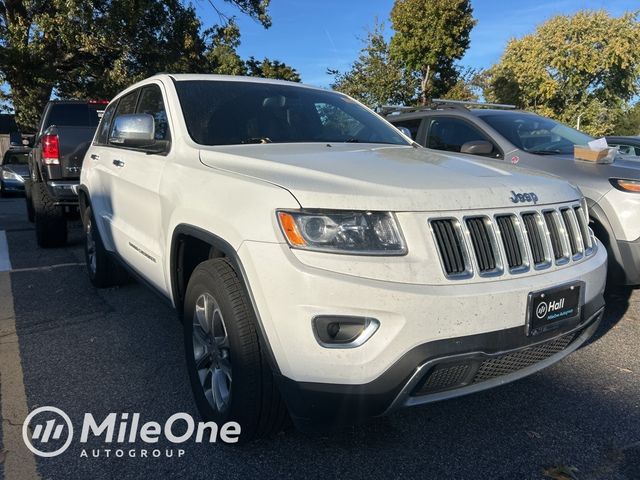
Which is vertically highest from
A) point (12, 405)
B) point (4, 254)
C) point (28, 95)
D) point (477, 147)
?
point (28, 95)

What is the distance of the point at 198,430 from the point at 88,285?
10.3 ft

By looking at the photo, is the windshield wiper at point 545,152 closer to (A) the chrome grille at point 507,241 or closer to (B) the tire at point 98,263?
(A) the chrome grille at point 507,241

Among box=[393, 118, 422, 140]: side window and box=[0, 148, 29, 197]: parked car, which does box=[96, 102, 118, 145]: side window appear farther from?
box=[0, 148, 29, 197]: parked car

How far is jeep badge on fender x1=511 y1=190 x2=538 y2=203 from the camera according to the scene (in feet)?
7.65

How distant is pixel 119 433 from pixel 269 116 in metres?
2.04

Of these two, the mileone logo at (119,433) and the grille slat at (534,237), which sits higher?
the grille slat at (534,237)

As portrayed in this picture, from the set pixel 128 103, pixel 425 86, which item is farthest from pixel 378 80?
pixel 128 103

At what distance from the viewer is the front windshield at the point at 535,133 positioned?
16.5 ft

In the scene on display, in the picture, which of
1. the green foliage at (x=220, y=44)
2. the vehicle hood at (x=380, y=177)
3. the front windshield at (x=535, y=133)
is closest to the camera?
the vehicle hood at (x=380, y=177)

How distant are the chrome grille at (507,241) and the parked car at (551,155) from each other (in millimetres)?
627

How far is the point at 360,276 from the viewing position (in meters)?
1.93

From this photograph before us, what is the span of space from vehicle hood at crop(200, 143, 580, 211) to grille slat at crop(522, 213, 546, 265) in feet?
0.39

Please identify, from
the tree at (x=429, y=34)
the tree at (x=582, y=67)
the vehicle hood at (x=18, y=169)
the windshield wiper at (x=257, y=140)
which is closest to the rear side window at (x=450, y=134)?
the windshield wiper at (x=257, y=140)

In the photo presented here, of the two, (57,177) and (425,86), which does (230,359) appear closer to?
(57,177)
